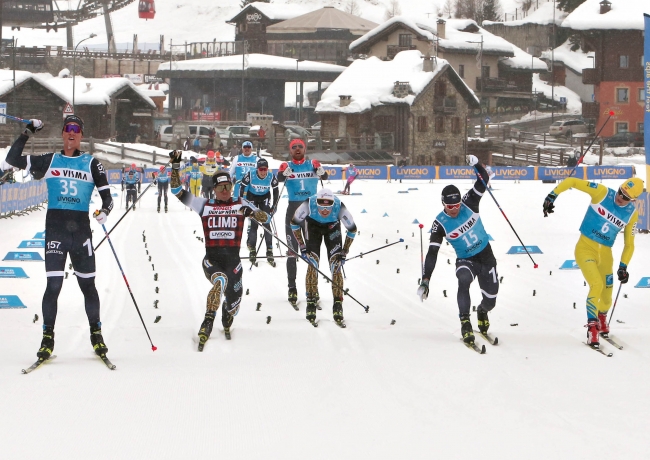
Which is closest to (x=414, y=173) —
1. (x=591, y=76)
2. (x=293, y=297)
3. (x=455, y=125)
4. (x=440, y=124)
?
(x=440, y=124)

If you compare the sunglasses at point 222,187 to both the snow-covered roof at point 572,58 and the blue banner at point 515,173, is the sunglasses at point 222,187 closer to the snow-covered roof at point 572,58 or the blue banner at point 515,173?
the blue banner at point 515,173

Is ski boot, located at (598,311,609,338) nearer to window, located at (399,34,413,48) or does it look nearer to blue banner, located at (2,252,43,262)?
blue banner, located at (2,252,43,262)

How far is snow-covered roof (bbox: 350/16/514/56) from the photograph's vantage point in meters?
83.0

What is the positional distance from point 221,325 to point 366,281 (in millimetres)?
4587

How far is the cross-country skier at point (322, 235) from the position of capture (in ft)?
37.6

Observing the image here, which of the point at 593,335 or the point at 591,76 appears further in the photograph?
the point at 591,76

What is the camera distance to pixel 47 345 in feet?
28.7

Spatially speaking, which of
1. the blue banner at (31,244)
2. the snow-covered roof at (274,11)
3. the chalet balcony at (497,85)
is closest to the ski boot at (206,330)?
the blue banner at (31,244)

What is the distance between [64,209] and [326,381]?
9.31ft

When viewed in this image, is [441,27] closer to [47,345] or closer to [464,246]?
[464,246]

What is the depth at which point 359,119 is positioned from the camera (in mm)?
71250

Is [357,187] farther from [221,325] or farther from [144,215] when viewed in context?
[221,325]

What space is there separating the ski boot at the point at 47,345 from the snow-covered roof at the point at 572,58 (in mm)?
105777

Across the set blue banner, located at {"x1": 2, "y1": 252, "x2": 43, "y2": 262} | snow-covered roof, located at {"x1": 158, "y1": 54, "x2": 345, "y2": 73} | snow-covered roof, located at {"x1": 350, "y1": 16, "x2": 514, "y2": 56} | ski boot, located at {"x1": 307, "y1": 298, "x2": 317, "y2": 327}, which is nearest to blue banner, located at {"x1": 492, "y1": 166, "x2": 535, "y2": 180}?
snow-covered roof, located at {"x1": 350, "y1": 16, "x2": 514, "y2": 56}
